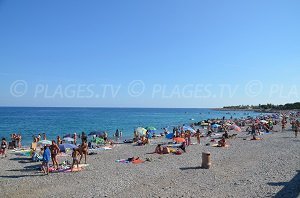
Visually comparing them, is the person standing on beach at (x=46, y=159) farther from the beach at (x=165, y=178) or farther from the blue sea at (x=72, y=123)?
the blue sea at (x=72, y=123)

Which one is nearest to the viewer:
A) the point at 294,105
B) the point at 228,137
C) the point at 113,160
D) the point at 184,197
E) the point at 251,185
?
the point at 184,197

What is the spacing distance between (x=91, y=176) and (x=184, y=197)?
5.11 metres

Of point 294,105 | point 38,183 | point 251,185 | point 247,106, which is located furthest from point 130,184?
point 247,106

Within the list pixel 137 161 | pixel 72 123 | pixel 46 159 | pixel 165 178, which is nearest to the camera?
pixel 165 178

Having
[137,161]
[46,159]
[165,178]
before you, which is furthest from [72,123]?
[165,178]

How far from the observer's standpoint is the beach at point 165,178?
37.1ft

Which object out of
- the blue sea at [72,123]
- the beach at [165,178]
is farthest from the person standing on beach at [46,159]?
the blue sea at [72,123]

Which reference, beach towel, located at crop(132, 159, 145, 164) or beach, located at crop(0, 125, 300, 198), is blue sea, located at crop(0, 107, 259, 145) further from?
beach, located at crop(0, 125, 300, 198)

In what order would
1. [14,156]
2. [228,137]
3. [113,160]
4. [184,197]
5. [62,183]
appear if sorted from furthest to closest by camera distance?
[228,137] → [14,156] → [113,160] → [62,183] → [184,197]

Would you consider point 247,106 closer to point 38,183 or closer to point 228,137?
point 228,137

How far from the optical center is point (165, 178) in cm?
1359

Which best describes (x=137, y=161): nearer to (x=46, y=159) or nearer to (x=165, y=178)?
(x=165, y=178)

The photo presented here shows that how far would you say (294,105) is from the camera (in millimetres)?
127562

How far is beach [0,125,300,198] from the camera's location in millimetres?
11320
